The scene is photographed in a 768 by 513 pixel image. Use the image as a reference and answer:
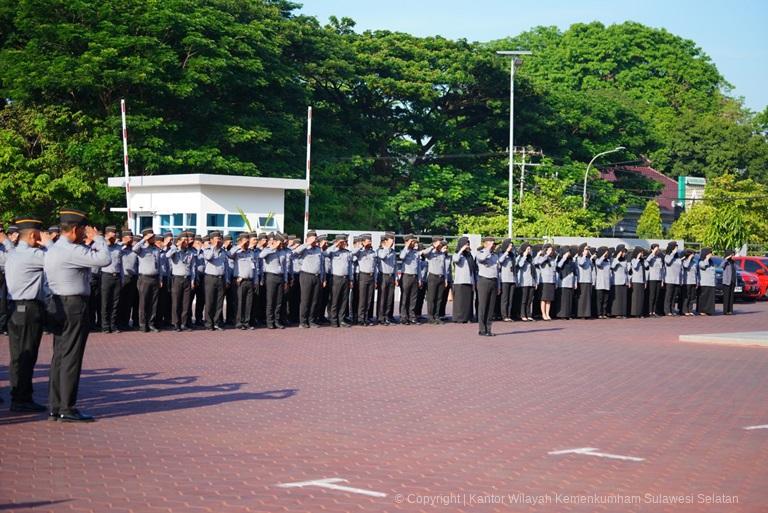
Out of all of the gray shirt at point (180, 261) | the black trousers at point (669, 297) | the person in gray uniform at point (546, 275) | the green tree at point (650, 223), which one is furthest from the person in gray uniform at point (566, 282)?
the green tree at point (650, 223)

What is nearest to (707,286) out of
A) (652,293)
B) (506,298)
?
(652,293)

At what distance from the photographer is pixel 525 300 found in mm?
26891

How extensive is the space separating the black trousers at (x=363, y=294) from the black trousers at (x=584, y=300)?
6.75 meters

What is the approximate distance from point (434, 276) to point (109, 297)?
Answer: 788cm

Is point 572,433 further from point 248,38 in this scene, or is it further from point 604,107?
point 604,107

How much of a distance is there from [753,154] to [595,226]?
2645 centimetres

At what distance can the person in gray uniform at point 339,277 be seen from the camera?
76.9 ft

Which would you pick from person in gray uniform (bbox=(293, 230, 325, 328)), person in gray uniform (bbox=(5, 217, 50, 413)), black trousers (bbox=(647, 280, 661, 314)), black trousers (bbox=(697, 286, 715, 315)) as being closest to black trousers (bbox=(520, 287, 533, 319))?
black trousers (bbox=(647, 280, 661, 314))

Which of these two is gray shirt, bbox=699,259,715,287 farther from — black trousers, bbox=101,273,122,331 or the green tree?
the green tree

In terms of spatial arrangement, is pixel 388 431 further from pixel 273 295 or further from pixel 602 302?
pixel 602 302

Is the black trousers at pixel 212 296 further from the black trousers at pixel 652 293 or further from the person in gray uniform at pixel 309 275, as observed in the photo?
the black trousers at pixel 652 293

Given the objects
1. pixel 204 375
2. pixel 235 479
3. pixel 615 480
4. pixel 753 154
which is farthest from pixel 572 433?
pixel 753 154

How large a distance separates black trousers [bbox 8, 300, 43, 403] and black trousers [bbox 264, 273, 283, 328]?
11.2 meters

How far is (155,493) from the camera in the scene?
7.71m
